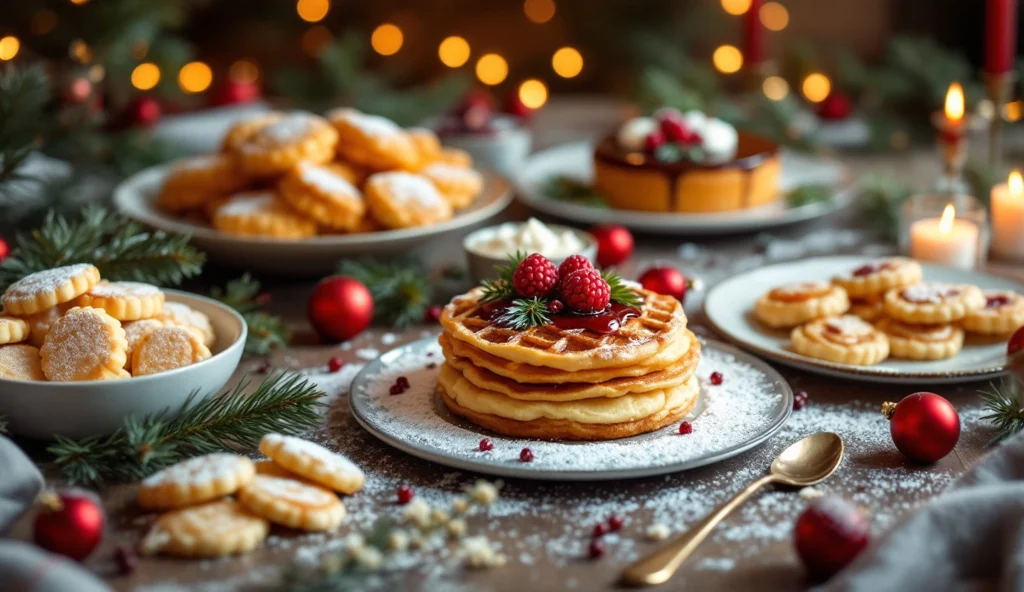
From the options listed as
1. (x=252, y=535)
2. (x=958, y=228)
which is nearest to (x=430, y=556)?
(x=252, y=535)

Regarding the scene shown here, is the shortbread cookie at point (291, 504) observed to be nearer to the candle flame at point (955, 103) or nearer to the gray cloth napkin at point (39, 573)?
the gray cloth napkin at point (39, 573)

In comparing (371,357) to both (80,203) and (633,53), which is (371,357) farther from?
(633,53)

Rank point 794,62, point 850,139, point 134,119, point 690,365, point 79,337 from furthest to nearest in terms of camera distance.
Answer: point 794,62 → point 850,139 → point 134,119 → point 690,365 → point 79,337

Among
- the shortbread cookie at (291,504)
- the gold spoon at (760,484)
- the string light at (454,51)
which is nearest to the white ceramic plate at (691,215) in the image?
the gold spoon at (760,484)

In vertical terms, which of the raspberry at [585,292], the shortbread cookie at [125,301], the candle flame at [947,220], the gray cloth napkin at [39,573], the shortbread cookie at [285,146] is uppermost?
the shortbread cookie at [285,146]

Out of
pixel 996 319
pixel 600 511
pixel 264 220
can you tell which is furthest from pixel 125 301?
pixel 996 319

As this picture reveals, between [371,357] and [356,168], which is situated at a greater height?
[356,168]
